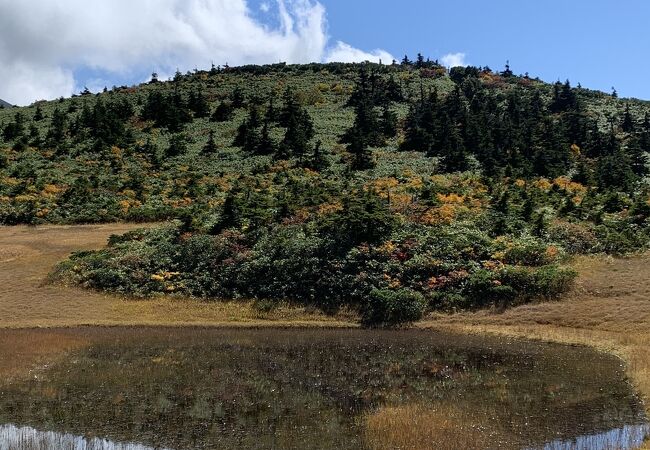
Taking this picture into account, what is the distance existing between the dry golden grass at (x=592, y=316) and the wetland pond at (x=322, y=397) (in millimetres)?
1882

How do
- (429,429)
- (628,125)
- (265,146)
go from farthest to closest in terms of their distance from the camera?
1. (628,125)
2. (265,146)
3. (429,429)

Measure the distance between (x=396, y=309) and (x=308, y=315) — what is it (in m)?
5.45

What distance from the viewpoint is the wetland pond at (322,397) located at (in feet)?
49.6

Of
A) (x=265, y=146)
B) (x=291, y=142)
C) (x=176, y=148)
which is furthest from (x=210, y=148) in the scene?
(x=291, y=142)

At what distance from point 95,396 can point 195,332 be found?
12.6 m

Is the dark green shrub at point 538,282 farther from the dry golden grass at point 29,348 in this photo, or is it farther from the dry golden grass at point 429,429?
the dry golden grass at point 29,348

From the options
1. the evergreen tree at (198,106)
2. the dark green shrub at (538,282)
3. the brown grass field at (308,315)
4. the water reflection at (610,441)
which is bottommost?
the water reflection at (610,441)

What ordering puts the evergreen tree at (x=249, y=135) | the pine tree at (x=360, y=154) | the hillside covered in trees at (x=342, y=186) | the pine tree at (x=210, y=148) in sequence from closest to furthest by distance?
the hillside covered in trees at (x=342, y=186)
the pine tree at (x=360, y=154)
the pine tree at (x=210, y=148)
the evergreen tree at (x=249, y=135)

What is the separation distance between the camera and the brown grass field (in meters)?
27.1

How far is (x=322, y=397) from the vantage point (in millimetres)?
19156

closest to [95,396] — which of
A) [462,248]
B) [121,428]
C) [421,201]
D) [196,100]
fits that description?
[121,428]

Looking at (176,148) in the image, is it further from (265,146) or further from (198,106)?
(198,106)

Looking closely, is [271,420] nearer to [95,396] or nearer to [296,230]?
[95,396]

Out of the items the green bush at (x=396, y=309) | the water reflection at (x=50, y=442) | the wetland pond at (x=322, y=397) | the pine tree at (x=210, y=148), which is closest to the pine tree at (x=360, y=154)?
the pine tree at (x=210, y=148)
